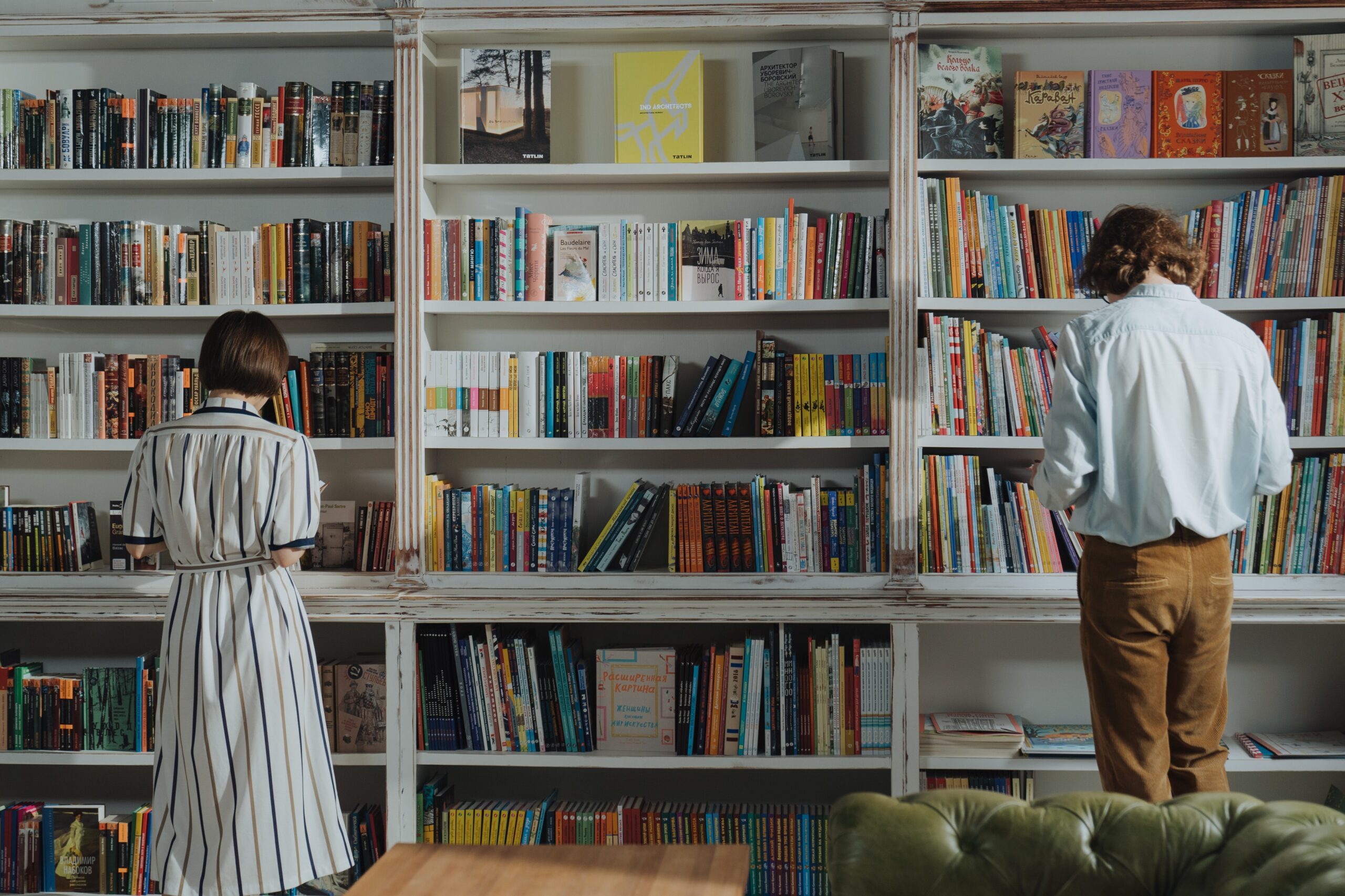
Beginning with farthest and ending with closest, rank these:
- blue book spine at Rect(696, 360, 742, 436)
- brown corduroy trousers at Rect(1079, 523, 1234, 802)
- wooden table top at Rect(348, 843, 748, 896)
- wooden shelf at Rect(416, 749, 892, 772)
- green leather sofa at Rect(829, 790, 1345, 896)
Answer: blue book spine at Rect(696, 360, 742, 436), wooden shelf at Rect(416, 749, 892, 772), brown corduroy trousers at Rect(1079, 523, 1234, 802), wooden table top at Rect(348, 843, 748, 896), green leather sofa at Rect(829, 790, 1345, 896)

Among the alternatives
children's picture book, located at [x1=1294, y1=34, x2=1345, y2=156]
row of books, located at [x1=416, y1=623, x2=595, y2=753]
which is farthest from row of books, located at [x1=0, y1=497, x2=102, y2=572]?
children's picture book, located at [x1=1294, y1=34, x2=1345, y2=156]

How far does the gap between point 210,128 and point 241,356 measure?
914mm

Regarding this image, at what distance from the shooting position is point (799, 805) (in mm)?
2693

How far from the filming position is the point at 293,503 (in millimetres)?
2074

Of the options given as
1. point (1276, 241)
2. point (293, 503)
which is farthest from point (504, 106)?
point (1276, 241)

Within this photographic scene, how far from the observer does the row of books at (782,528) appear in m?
2.59

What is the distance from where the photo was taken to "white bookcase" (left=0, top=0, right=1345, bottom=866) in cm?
252

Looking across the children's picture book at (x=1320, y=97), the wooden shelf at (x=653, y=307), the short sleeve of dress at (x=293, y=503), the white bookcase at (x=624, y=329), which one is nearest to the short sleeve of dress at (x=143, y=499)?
the short sleeve of dress at (x=293, y=503)

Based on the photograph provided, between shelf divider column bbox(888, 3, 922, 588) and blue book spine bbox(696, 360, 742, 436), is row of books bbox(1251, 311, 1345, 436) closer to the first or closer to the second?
shelf divider column bbox(888, 3, 922, 588)

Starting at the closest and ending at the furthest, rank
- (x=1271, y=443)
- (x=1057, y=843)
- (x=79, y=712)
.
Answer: (x=1057, y=843)
(x=1271, y=443)
(x=79, y=712)

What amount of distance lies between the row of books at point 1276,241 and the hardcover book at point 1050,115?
1.17 feet

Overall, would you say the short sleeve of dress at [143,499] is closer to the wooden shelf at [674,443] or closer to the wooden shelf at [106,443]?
the wooden shelf at [106,443]

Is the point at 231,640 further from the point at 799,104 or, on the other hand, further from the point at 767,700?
the point at 799,104

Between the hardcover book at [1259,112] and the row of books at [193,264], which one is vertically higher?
the hardcover book at [1259,112]
